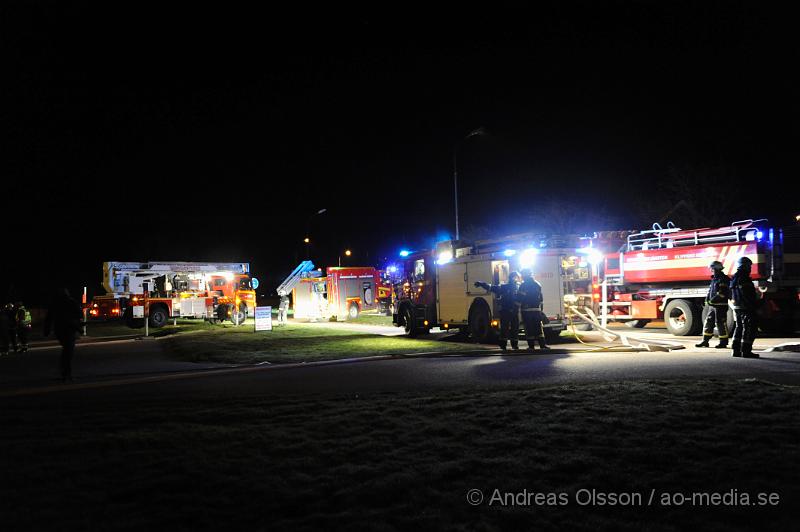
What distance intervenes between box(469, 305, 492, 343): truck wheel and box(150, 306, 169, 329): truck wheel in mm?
18878

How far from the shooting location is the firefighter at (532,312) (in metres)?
13.6

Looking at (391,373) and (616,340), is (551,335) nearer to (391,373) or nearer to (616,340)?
(616,340)

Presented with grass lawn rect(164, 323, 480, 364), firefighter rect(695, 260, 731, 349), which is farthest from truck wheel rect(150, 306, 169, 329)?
firefighter rect(695, 260, 731, 349)

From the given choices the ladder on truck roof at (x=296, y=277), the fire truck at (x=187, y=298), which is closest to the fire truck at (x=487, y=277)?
the fire truck at (x=187, y=298)

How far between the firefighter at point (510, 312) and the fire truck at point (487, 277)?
4.12 feet

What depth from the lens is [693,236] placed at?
17703mm

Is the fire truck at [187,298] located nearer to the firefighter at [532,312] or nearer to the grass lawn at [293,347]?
the grass lawn at [293,347]

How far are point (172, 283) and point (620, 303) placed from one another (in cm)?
2125

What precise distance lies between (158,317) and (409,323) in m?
16.0

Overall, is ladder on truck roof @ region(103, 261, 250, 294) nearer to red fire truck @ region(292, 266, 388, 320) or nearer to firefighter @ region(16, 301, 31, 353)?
red fire truck @ region(292, 266, 388, 320)

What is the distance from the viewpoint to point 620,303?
782 inches

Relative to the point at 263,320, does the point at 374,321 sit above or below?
below

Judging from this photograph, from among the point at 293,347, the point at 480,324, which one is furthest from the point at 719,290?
the point at 293,347

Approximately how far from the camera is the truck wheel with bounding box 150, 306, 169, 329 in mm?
30166
